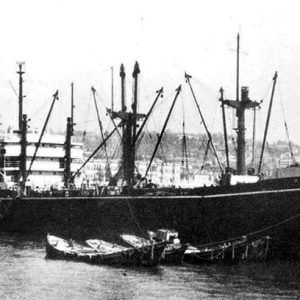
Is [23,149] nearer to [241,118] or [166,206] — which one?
[166,206]

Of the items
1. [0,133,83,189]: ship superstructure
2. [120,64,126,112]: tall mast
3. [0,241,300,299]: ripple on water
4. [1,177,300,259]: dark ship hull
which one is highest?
[120,64,126,112]: tall mast

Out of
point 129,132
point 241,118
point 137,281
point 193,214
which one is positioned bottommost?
point 137,281

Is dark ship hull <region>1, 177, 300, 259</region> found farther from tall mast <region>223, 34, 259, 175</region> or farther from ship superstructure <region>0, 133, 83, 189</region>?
ship superstructure <region>0, 133, 83, 189</region>

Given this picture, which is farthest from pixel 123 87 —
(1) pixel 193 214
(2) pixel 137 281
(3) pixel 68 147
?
(2) pixel 137 281

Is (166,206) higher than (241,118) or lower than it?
lower

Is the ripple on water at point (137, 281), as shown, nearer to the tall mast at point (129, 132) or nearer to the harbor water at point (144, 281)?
the harbor water at point (144, 281)

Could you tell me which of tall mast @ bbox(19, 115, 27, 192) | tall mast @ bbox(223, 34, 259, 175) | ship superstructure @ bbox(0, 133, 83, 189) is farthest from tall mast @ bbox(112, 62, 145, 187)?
ship superstructure @ bbox(0, 133, 83, 189)

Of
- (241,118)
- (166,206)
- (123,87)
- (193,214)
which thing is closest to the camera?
(193,214)

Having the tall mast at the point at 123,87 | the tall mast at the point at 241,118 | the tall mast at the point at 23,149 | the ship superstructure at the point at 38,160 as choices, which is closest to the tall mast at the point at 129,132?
the tall mast at the point at 123,87

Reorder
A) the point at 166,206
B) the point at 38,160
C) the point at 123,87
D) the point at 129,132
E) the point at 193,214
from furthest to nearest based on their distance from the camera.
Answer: the point at 38,160 < the point at 123,87 < the point at 129,132 < the point at 166,206 < the point at 193,214
